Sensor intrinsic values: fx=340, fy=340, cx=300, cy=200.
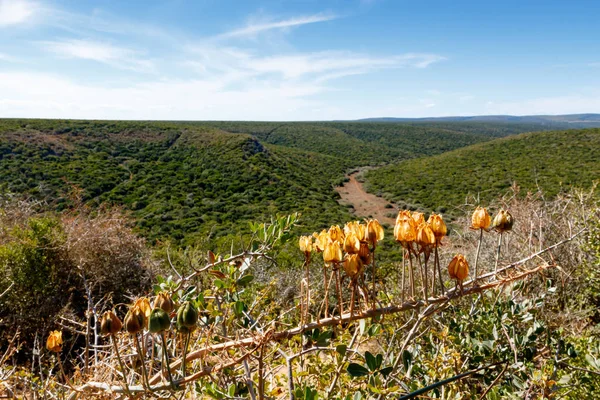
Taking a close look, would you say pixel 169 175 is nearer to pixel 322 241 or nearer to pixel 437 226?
pixel 322 241

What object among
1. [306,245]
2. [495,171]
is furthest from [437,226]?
[495,171]

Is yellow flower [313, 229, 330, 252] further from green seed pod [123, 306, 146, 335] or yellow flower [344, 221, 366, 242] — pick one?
green seed pod [123, 306, 146, 335]

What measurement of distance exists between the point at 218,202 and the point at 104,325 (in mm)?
24678

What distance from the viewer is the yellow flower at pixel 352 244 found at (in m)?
0.97

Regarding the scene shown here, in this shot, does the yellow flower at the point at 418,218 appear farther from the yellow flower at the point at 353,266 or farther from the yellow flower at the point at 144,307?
the yellow flower at the point at 144,307

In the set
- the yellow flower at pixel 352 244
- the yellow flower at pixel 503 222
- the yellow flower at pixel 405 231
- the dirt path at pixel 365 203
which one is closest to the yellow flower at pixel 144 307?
the yellow flower at pixel 352 244

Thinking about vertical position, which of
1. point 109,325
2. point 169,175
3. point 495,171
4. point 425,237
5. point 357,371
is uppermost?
point 425,237

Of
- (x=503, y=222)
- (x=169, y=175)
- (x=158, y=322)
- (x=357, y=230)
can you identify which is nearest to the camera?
(x=158, y=322)

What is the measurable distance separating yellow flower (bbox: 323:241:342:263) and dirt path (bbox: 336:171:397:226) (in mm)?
23537

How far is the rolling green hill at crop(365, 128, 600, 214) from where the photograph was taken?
27.5 meters

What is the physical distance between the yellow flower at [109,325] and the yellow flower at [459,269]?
0.95 m

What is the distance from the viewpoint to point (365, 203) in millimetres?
30734

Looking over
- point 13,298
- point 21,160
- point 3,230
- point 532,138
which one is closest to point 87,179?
point 21,160

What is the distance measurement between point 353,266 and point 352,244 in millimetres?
69
